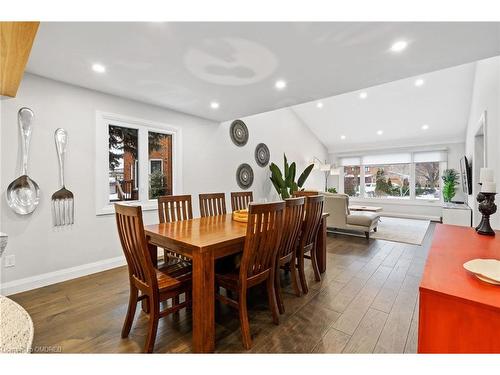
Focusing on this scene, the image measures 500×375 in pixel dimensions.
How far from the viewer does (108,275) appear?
116 inches

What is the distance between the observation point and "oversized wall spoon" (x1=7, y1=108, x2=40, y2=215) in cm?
245

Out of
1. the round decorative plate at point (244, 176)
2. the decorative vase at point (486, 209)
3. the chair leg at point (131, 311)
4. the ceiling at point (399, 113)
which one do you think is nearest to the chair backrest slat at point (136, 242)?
the chair leg at point (131, 311)

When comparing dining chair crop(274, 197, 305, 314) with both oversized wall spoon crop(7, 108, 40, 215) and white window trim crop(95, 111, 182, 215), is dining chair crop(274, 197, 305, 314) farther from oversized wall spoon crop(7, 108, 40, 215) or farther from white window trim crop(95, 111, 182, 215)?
oversized wall spoon crop(7, 108, 40, 215)

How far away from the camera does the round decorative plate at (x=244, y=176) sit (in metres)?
5.14

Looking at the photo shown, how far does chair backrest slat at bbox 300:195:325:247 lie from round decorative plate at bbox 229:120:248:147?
9.54ft

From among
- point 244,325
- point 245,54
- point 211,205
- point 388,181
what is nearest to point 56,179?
point 211,205

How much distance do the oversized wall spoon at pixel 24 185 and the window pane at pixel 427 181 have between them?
9072 mm

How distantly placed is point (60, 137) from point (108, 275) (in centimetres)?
177

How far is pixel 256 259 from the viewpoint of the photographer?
182 centimetres

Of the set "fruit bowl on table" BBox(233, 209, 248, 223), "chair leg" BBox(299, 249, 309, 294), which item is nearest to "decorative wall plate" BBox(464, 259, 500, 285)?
"chair leg" BBox(299, 249, 309, 294)
